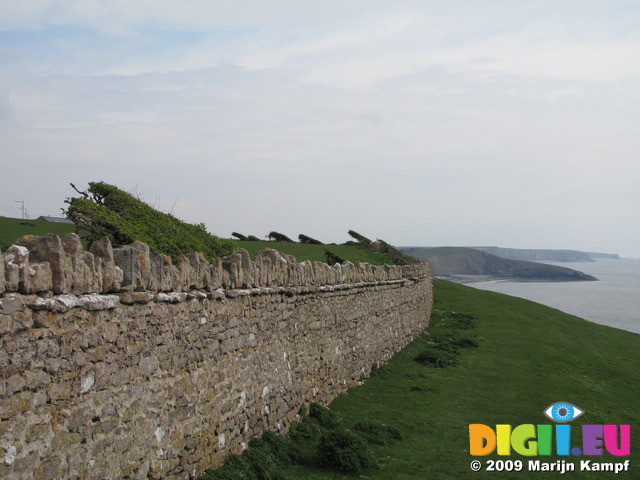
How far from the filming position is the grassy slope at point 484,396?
1159cm

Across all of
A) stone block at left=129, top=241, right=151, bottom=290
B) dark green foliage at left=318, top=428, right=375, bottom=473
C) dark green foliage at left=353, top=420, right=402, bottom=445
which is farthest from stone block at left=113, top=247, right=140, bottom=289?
dark green foliage at left=353, top=420, right=402, bottom=445

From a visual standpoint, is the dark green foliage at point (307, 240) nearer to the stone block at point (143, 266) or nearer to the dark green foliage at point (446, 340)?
the dark green foliage at point (446, 340)

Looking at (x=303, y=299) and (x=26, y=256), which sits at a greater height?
(x=26, y=256)

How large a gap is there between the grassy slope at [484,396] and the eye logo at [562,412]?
0.62ft

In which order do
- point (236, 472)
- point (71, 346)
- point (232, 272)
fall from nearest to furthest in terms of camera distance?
Result: point (71, 346)
point (236, 472)
point (232, 272)

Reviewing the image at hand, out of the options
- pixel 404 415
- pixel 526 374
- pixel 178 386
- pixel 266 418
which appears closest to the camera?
pixel 178 386

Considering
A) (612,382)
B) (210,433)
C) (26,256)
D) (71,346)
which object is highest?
Answer: (26,256)

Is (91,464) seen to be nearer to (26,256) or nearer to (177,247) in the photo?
(26,256)

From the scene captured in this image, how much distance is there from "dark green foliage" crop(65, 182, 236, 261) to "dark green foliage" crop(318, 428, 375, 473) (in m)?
5.34

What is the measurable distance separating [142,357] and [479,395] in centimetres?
1139

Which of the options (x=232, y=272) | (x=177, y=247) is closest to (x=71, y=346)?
(x=232, y=272)

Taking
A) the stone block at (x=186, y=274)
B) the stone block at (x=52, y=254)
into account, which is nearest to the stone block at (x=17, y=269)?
the stone block at (x=52, y=254)

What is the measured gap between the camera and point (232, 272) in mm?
10000

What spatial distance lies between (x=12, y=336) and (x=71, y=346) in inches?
31.8
